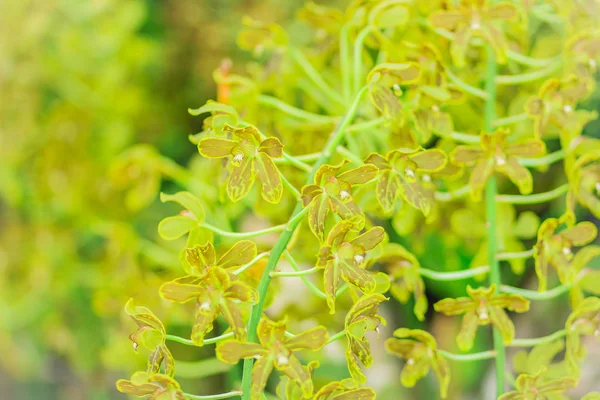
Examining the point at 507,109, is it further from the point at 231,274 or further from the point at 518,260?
the point at 231,274

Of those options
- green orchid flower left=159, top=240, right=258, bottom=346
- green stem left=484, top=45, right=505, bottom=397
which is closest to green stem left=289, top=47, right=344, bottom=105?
green stem left=484, top=45, right=505, bottom=397

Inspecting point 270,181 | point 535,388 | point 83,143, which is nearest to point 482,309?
point 535,388

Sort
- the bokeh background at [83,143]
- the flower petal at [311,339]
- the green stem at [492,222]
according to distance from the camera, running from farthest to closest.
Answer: the bokeh background at [83,143] → the green stem at [492,222] → the flower petal at [311,339]

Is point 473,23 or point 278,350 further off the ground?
point 473,23

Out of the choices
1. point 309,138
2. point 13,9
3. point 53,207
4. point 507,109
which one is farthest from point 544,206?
point 13,9

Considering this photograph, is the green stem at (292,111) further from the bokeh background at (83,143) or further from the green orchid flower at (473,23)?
the bokeh background at (83,143)

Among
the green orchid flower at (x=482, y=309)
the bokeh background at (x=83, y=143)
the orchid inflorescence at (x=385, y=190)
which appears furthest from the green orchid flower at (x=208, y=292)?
the bokeh background at (x=83, y=143)

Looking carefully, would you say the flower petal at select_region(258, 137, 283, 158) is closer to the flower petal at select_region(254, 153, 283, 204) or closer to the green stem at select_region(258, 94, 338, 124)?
the flower petal at select_region(254, 153, 283, 204)

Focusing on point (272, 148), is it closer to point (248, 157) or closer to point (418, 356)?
point (248, 157)
